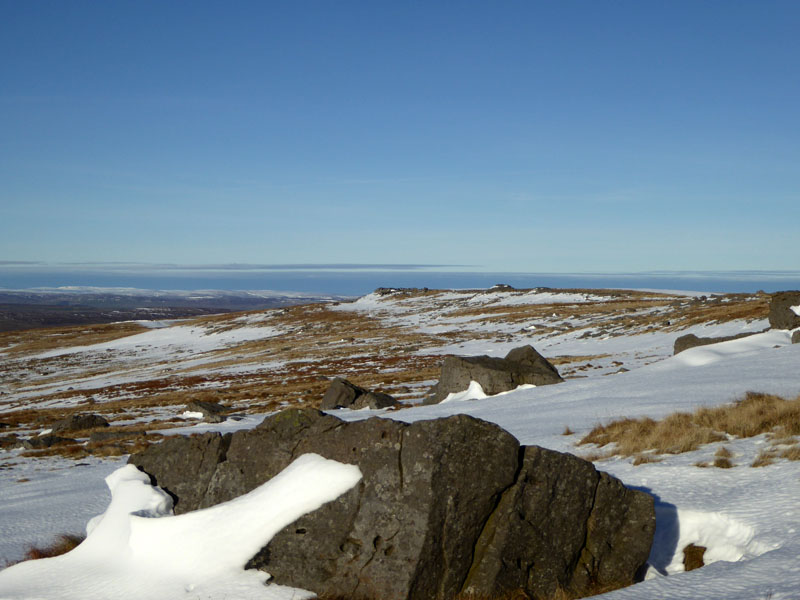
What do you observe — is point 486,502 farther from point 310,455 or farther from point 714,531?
point 714,531

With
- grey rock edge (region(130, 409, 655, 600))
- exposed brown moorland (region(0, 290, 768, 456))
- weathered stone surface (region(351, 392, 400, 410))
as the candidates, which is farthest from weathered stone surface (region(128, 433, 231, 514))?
weathered stone surface (region(351, 392, 400, 410))

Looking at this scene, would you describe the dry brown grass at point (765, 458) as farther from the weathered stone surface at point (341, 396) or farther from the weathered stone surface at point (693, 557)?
the weathered stone surface at point (341, 396)

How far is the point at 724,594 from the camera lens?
5.32 meters

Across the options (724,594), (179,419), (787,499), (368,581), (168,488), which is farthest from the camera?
(179,419)

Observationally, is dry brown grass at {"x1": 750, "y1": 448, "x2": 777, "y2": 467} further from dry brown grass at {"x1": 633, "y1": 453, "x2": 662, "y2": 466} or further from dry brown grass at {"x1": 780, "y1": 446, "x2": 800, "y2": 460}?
dry brown grass at {"x1": 633, "y1": 453, "x2": 662, "y2": 466}

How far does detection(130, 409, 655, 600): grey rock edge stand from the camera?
275 inches

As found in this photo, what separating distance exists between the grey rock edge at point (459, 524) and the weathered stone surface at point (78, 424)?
2184cm

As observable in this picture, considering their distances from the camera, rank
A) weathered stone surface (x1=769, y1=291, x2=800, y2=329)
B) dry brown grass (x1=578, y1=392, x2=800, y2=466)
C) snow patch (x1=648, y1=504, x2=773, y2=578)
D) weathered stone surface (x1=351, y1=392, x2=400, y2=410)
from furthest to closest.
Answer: weathered stone surface (x1=769, y1=291, x2=800, y2=329) → weathered stone surface (x1=351, y1=392, x2=400, y2=410) → dry brown grass (x1=578, y1=392, x2=800, y2=466) → snow patch (x1=648, y1=504, x2=773, y2=578)

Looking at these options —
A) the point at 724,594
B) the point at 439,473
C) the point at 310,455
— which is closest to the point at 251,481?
the point at 310,455

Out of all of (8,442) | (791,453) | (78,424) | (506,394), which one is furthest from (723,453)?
(78,424)

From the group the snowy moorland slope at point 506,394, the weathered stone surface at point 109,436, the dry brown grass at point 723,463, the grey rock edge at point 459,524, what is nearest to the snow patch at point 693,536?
the snowy moorland slope at point 506,394

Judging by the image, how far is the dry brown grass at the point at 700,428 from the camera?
1120cm

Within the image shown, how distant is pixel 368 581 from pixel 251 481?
2422 millimetres

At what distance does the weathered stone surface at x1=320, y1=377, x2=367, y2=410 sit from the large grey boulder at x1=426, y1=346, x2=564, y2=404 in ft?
11.1
